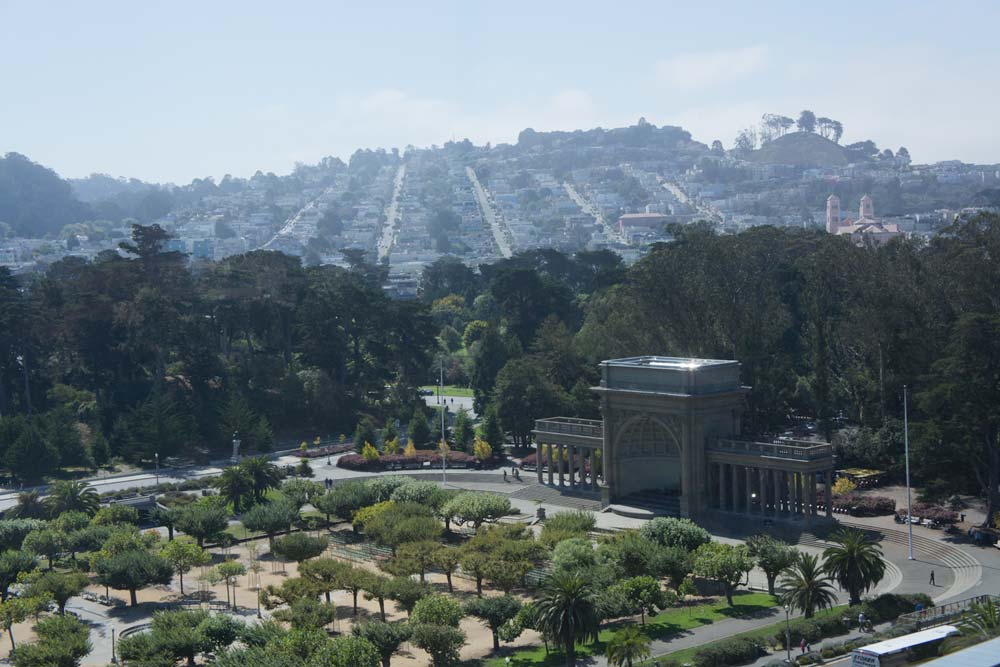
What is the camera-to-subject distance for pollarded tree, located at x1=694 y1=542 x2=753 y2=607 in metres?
47.1

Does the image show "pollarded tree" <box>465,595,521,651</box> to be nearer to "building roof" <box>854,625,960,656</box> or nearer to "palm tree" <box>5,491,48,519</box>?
"building roof" <box>854,625,960,656</box>

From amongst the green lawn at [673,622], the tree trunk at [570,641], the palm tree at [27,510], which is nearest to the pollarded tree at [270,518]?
the palm tree at [27,510]

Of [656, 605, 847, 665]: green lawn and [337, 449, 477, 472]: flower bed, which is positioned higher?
[337, 449, 477, 472]: flower bed

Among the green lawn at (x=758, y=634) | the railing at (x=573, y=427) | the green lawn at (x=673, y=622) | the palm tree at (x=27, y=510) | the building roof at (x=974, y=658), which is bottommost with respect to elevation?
the green lawn at (x=673, y=622)

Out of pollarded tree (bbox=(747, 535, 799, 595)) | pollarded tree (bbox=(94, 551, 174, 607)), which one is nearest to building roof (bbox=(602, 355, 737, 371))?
pollarded tree (bbox=(747, 535, 799, 595))

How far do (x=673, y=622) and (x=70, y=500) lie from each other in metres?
34.6

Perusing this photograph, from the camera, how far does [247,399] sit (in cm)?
9275

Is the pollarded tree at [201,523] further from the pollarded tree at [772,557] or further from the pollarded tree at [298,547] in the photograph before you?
the pollarded tree at [772,557]

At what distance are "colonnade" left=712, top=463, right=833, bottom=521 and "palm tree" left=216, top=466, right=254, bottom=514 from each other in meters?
26.0

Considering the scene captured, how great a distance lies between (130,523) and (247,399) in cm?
3044

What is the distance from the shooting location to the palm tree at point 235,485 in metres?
67.6

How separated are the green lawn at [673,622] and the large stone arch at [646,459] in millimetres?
16299

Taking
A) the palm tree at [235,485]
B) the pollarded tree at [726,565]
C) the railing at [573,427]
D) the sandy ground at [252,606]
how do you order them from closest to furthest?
1. the sandy ground at [252,606]
2. the pollarded tree at [726,565]
3. the railing at [573,427]
4. the palm tree at [235,485]

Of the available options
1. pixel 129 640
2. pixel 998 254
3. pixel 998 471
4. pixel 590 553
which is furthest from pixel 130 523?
pixel 998 254
